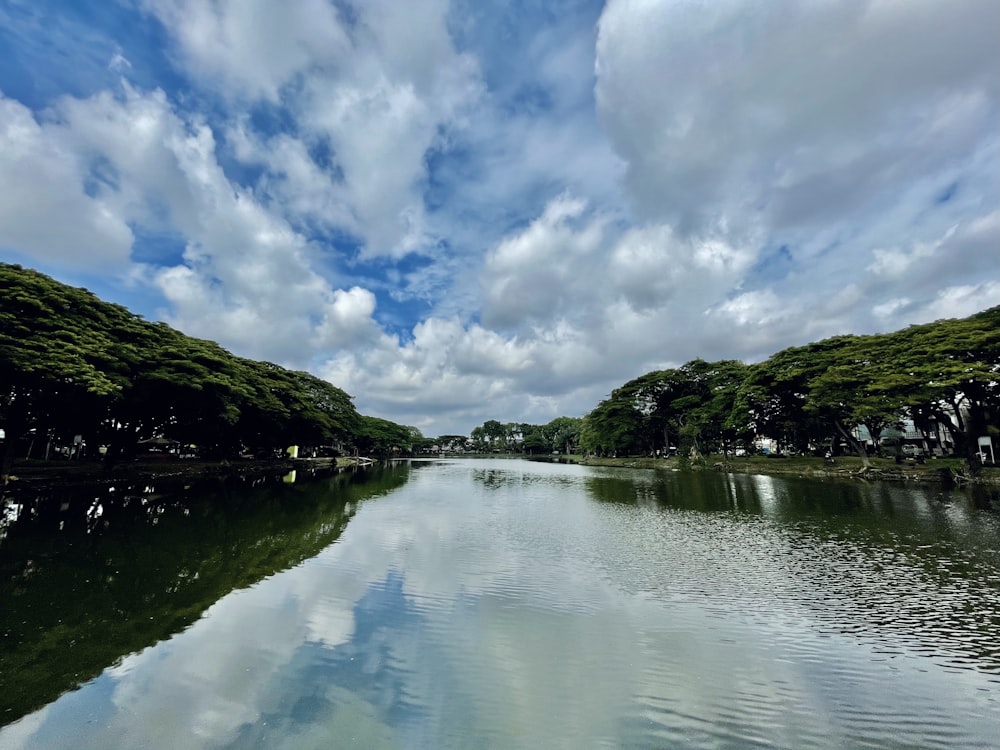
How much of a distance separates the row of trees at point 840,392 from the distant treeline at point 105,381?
4027cm

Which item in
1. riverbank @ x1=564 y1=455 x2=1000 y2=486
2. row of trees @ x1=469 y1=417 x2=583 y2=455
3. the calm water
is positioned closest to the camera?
the calm water

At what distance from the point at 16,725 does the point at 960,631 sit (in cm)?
1141

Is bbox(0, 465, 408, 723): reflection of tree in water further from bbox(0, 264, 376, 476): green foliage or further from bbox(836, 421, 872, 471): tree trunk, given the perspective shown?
bbox(836, 421, 872, 471): tree trunk

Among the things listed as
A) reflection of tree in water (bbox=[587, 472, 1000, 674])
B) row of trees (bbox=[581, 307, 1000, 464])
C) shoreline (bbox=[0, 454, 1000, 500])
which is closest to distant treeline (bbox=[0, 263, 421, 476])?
shoreline (bbox=[0, 454, 1000, 500])

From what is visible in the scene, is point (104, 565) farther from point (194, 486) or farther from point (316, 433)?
point (316, 433)

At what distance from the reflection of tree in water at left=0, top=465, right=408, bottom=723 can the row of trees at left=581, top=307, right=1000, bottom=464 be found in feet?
105

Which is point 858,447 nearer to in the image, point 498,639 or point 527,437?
point 498,639

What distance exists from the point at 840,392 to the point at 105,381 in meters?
41.9

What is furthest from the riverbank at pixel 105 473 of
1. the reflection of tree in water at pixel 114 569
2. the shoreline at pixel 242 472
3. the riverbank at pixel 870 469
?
the riverbank at pixel 870 469

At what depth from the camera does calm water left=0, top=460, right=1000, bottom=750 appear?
469 cm

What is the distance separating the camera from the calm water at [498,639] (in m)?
4.69

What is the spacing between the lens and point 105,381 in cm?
2009

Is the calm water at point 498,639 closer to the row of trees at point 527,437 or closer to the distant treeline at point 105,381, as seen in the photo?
the distant treeline at point 105,381

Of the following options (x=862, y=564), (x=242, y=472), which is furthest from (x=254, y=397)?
(x=862, y=564)
